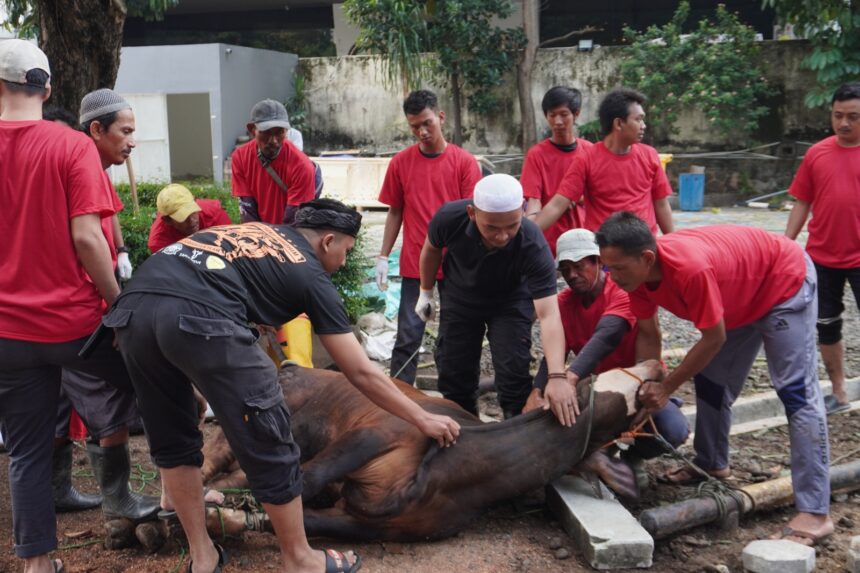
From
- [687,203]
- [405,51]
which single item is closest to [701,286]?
[687,203]

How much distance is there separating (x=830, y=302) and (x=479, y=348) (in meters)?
2.34

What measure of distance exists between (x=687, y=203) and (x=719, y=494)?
11908 millimetres

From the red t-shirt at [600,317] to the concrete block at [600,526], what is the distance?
70cm

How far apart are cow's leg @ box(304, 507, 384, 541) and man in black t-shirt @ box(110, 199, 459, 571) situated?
0.35 m

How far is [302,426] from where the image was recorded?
4.54 m

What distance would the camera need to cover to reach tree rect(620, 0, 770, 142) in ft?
50.8

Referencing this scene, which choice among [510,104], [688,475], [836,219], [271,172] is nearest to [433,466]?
[688,475]

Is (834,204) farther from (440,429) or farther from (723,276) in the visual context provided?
(440,429)

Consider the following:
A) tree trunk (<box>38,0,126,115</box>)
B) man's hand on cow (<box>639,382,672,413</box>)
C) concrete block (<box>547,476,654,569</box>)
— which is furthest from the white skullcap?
tree trunk (<box>38,0,126,115</box>)

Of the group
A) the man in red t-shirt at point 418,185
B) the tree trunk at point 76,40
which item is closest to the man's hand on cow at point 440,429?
the man in red t-shirt at point 418,185

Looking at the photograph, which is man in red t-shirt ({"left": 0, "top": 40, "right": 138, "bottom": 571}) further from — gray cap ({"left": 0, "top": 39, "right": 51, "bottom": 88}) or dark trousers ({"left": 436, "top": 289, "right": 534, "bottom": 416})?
dark trousers ({"left": 436, "top": 289, "right": 534, "bottom": 416})

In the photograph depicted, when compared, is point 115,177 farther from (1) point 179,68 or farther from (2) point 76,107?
(2) point 76,107

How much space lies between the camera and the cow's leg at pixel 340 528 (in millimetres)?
3984

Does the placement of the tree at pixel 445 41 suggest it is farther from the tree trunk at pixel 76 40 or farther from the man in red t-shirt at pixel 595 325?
the man in red t-shirt at pixel 595 325
